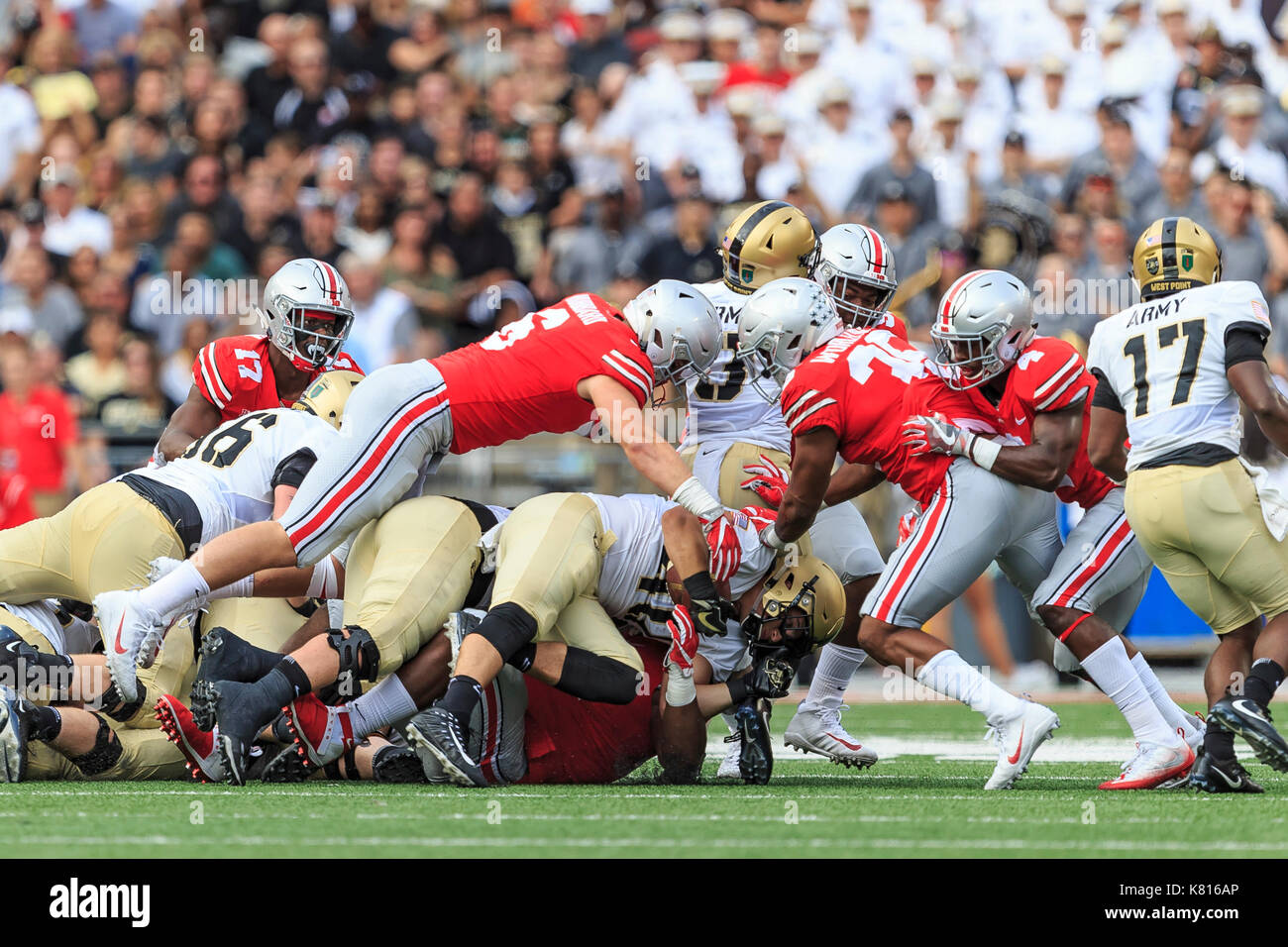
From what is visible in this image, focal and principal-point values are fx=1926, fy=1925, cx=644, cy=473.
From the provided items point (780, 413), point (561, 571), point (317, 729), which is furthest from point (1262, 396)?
point (317, 729)

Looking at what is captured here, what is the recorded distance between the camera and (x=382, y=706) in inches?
259

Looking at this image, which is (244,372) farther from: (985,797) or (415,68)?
(415,68)

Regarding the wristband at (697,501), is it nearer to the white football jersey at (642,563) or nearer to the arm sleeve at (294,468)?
the white football jersey at (642,563)

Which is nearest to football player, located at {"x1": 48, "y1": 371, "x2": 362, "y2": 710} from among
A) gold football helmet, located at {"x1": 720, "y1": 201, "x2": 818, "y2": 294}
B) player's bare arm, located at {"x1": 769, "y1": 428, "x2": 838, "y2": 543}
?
player's bare arm, located at {"x1": 769, "y1": 428, "x2": 838, "y2": 543}

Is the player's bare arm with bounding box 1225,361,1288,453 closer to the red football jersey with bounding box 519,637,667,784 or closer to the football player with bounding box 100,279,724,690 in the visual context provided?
the football player with bounding box 100,279,724,690

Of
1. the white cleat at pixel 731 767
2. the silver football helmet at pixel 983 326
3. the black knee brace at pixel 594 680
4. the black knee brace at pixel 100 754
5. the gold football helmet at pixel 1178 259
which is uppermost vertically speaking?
the gold football helmet at pixel 1178 259

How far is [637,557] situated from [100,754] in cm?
193

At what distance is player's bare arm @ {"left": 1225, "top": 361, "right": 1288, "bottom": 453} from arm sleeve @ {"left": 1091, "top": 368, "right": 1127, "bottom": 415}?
586 millimetres

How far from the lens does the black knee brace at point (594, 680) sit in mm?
6398

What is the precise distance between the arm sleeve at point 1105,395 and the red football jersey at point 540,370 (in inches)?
63.9

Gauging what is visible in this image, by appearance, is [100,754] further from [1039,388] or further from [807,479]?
[1039,388]

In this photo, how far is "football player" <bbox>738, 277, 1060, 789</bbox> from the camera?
21.8 ft

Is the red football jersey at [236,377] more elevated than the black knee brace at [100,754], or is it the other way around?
the red football jersey at [236,377]

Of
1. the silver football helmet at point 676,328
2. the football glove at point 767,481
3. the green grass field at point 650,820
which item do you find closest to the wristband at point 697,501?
the silver football helmet at point 676,328
